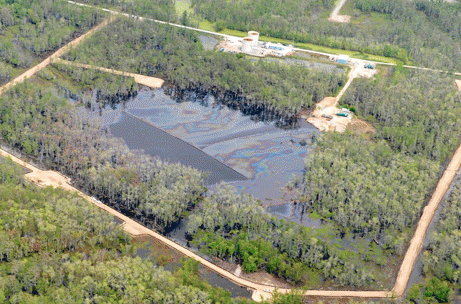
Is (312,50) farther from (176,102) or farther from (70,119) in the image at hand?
(70,119)

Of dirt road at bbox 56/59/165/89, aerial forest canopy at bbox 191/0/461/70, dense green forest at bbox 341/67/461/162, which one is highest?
aerial forest canopy at bbox 191/0/461/70

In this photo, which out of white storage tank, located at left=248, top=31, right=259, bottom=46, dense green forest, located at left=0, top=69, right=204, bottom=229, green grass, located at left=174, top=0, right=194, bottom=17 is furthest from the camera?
green grass, located at left=174, top=0, right=194, bottom=17

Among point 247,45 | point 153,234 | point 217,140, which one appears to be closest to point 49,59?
point 247,45

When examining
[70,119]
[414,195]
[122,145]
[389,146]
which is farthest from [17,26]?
[414,195]

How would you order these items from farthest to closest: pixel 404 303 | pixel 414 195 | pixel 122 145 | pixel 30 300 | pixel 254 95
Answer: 1. pixel 254 95
2. pixel 122 145
3. pixel 414 195
4. pixel 404 303
5. pixel 30 300

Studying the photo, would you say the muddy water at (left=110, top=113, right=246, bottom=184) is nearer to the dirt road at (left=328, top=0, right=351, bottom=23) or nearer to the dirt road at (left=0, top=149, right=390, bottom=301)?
the dirt road at (left=0, top=149, right=390, bottom=301)

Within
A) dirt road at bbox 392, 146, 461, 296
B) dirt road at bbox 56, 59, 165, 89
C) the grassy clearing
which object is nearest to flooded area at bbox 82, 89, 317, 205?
dirt road at bbox 56, 59, 165, 89
